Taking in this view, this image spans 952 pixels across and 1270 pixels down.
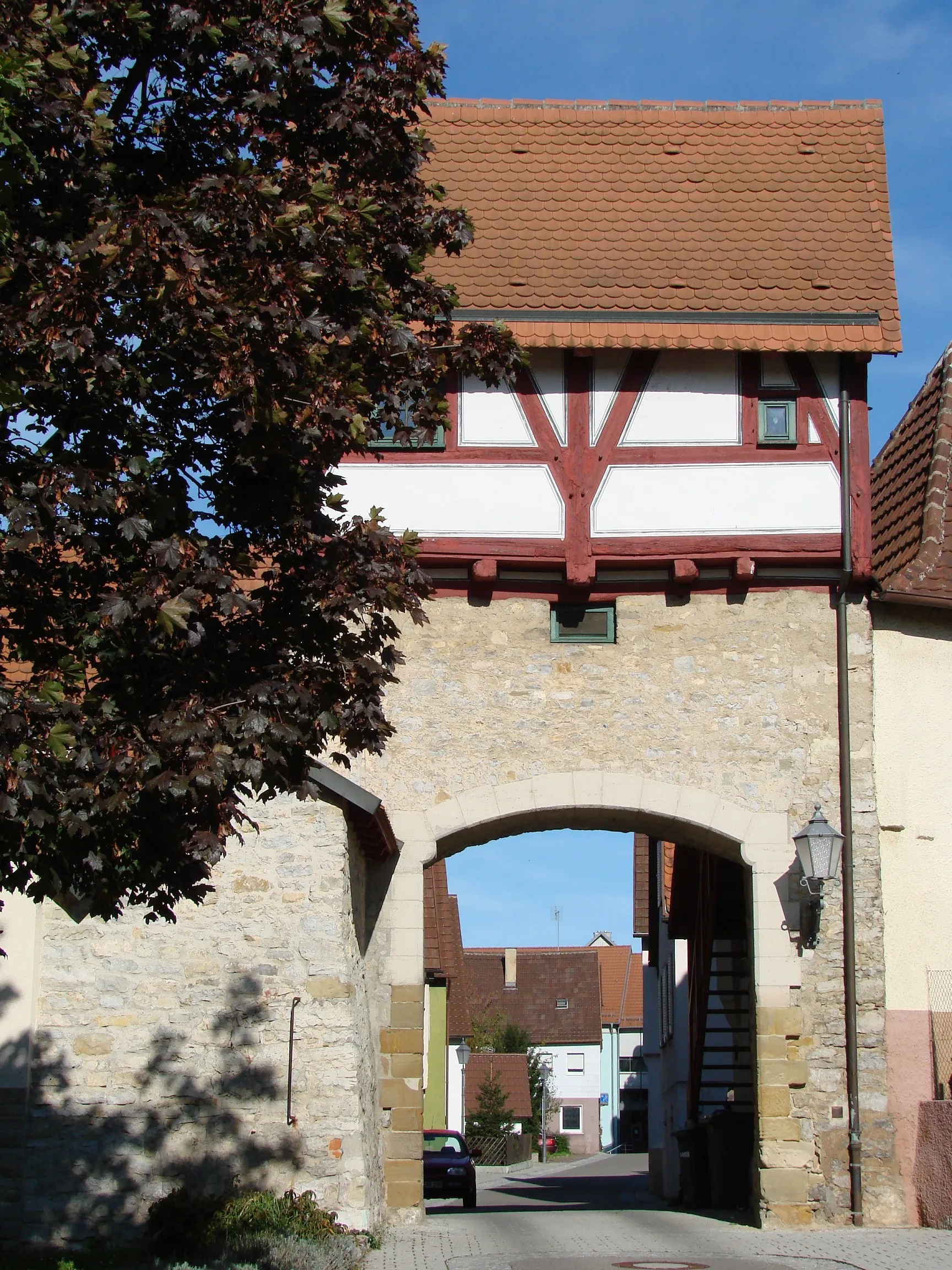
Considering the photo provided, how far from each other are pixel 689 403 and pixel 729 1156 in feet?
25.7

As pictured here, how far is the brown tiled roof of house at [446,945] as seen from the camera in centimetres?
2836

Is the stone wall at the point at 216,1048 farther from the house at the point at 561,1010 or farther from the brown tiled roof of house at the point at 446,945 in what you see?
the house at the point at 561,1010

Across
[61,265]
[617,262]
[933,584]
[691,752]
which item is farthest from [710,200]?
[61,265]

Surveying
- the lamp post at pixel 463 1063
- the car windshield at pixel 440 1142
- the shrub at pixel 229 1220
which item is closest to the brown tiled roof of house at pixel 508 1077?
the lamp post at pixel 463 1063

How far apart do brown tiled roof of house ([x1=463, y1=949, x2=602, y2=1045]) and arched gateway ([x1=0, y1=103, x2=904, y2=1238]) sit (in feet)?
161

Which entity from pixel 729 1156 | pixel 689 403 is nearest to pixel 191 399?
pixel 689 403

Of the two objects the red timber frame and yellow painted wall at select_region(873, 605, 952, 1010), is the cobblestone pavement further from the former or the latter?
the red timber frame

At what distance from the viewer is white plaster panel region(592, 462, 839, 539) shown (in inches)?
540

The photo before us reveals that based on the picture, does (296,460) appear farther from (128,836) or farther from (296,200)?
(128,836)

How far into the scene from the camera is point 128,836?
23.2 feet

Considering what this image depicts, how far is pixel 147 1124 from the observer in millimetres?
11914

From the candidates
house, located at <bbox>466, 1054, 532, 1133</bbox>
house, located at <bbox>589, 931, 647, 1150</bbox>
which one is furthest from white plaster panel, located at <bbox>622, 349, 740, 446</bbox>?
house, located at <bbox>589, 931, 647, 1150</bbox>

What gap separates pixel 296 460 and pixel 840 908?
7.54 m

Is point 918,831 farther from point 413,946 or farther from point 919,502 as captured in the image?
point 413,946
